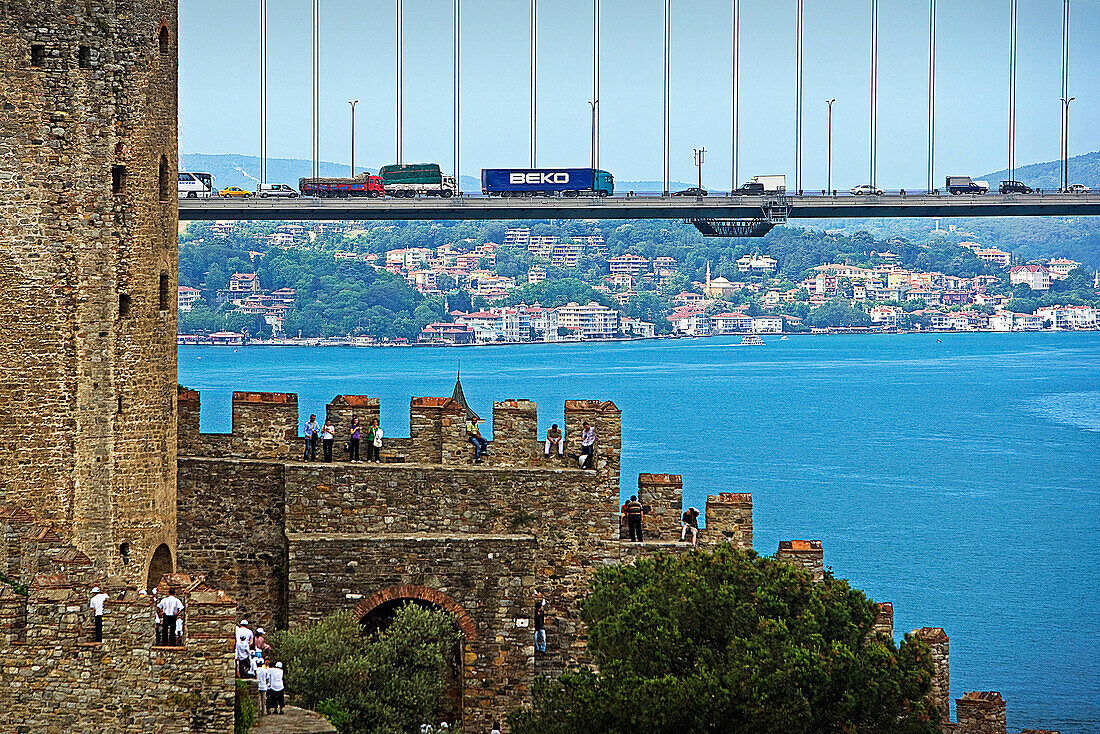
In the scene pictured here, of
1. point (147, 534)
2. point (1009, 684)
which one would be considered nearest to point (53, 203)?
point (147, 534)

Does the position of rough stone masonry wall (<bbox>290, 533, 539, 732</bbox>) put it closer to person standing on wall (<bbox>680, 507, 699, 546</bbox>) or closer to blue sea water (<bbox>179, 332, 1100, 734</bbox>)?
person standing on wall (<bbox>680, 507, 699, 546</bbox>)

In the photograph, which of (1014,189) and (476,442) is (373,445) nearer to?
(476,442)

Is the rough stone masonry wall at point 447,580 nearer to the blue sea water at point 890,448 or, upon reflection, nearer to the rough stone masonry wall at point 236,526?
the rough stone masonry wall at point 236,526

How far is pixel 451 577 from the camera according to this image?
14.5 meters

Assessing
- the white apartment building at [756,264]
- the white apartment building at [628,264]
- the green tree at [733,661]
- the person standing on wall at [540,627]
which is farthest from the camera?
the white apartment building at [756,264]

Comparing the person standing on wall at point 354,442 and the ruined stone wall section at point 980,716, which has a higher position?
Result: the person standing on wall at point 354,442

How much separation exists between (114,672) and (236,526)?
4.52 metres

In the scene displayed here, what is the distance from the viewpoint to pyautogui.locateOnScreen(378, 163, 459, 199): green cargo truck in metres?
62.4

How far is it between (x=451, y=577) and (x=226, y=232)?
116 meters

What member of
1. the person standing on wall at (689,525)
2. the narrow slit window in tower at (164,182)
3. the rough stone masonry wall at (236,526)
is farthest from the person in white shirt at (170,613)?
the person standing on wall at (689,525)

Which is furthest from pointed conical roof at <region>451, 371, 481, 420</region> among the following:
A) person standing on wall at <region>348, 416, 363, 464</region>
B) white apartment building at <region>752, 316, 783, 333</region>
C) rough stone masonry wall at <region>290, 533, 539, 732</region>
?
white apartment building at <region>752, 316, 783, 333</region>

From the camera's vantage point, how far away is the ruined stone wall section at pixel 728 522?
1495 centimetres

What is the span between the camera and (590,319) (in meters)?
140

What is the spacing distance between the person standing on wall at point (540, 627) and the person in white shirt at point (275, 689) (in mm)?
3170
